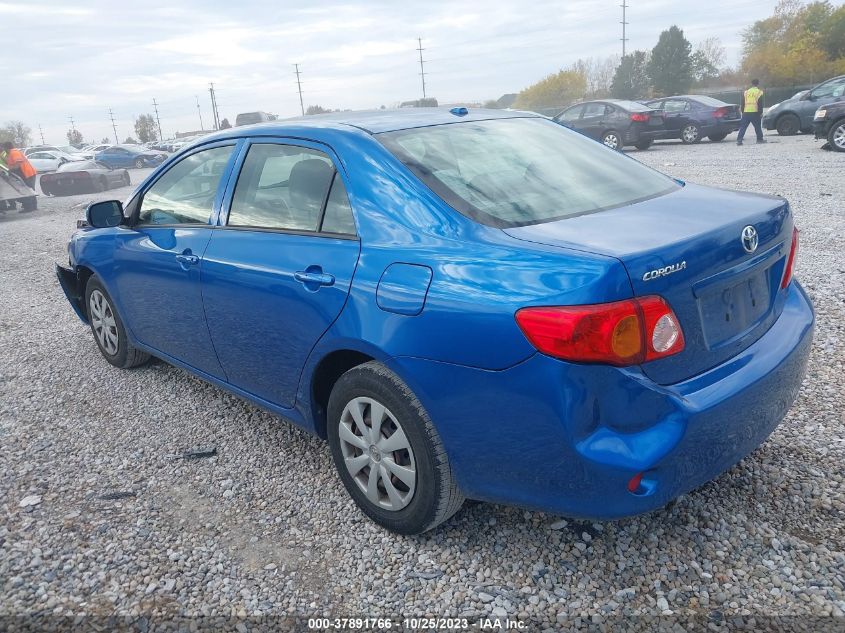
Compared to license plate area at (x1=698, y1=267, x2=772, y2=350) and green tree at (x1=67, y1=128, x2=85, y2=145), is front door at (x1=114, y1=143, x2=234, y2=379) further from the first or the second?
green tree at (x1=67, y1=128, x2=85, y2=145)

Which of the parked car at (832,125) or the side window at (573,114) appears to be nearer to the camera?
the parked car at (832,125)

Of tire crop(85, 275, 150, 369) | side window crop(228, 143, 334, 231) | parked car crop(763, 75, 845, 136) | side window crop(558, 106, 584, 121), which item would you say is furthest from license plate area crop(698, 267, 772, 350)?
side window crop(558, 106, 584, 121)

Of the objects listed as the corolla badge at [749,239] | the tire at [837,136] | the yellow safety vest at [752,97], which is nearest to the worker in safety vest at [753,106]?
the yellow safety vest at [752,97]

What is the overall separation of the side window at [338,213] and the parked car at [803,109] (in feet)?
58.3

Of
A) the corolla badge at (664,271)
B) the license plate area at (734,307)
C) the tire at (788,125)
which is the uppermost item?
the corolla badge at (664,271)

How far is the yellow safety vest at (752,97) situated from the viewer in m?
17.6

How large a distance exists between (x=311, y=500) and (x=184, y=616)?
0.79 metres

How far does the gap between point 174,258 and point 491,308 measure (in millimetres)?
2163

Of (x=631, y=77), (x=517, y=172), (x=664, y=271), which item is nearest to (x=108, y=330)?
(x=517, y=172)

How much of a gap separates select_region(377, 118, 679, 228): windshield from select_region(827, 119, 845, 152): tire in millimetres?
14137

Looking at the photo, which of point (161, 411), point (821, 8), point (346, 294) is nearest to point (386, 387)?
point (346, 294)

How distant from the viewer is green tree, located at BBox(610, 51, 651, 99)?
6769 cm

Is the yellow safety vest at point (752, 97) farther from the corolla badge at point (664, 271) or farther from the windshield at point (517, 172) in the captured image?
the corolla badge at point (664, 271)

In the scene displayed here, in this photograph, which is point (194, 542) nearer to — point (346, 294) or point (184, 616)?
point (184, 616)
